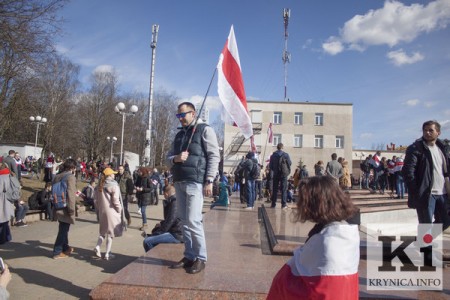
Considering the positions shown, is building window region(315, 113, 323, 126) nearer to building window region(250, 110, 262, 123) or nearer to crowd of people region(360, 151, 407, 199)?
building window region(250, 110, 262, 123)

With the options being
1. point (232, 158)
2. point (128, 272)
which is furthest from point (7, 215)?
point (232, 158)

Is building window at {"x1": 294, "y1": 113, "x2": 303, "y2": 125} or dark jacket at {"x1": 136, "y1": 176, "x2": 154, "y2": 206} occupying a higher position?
building window at {"x1": 294, "y1": 113, "x2": 303, "y2": 125}

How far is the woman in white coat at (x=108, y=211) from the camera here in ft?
23.5

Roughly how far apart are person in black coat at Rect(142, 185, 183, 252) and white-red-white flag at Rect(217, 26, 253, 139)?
74.3 inches

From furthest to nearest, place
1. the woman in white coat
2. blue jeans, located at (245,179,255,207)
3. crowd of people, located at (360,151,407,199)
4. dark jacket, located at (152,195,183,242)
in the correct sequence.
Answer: crowd of people, located at (360,151,407,199) < blue jeans, located at (245,179,255,207) < the woman in white coat < dark jacket, located at (152,195,183,242)

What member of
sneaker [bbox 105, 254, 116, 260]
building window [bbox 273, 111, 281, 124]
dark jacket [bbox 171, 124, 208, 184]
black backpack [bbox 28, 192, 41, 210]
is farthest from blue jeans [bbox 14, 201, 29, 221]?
building window [bbox 273, 111, 281, 124]

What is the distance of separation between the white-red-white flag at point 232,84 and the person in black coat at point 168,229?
1887mm

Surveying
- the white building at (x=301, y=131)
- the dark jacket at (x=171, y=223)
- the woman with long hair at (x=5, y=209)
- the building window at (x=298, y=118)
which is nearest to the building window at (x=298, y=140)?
the white building at (x=301, y=131)

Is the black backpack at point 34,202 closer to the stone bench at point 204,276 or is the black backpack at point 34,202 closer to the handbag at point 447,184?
the stone bench at point 204,276

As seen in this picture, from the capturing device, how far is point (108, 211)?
7199 millimetres

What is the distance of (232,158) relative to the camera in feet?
150

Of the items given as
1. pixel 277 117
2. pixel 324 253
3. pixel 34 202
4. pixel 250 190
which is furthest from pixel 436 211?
pixel 277 117

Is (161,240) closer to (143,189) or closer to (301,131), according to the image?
(143,189)

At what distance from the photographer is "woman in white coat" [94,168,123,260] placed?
282 inches
